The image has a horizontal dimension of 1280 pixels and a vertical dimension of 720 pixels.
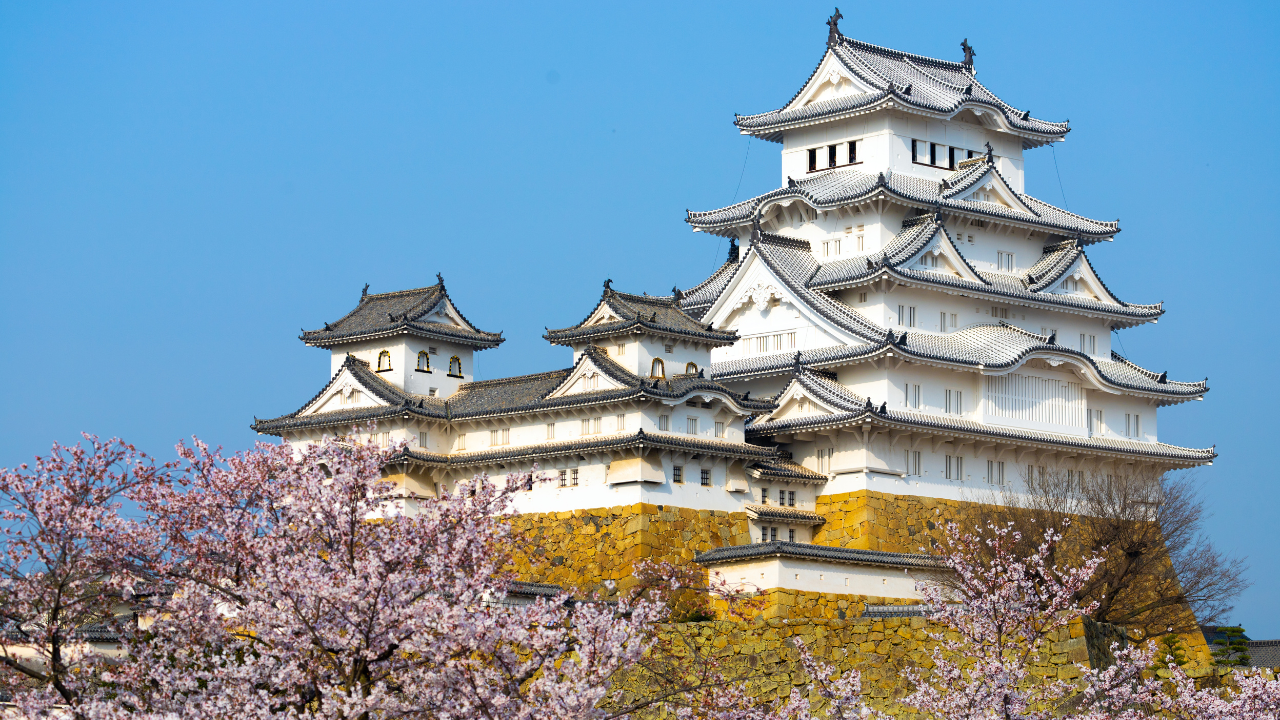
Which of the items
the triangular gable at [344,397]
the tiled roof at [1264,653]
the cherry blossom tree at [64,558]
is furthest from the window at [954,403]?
the cherry blossom tree at [64,558]

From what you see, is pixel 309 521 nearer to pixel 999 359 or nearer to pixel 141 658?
pixel 141 658

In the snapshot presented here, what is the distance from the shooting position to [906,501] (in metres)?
49.5

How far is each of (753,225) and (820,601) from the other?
708 inches

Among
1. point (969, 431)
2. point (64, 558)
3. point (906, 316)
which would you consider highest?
point (906, 316)

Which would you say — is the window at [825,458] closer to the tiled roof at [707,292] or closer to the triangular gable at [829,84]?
the tiled roof at [707,292]

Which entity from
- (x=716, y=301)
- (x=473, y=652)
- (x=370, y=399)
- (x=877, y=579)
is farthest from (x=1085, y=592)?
(x=473, y=652)

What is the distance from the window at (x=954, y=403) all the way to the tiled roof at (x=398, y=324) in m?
14.1

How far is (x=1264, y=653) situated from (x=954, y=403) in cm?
1332

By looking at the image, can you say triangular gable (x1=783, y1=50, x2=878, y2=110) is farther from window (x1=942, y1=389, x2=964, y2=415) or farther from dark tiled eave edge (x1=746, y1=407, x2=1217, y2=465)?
dark tiled eave edge (x1=746, y1=407, x2=1217, y2=465)

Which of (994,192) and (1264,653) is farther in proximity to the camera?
(994,192)

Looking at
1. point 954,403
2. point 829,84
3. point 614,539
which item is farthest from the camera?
point 829,84

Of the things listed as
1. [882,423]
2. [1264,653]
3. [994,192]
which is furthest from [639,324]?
[1264,653]

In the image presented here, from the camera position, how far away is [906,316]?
53.8m

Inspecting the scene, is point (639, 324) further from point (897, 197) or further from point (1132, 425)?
point (1132, 425)
